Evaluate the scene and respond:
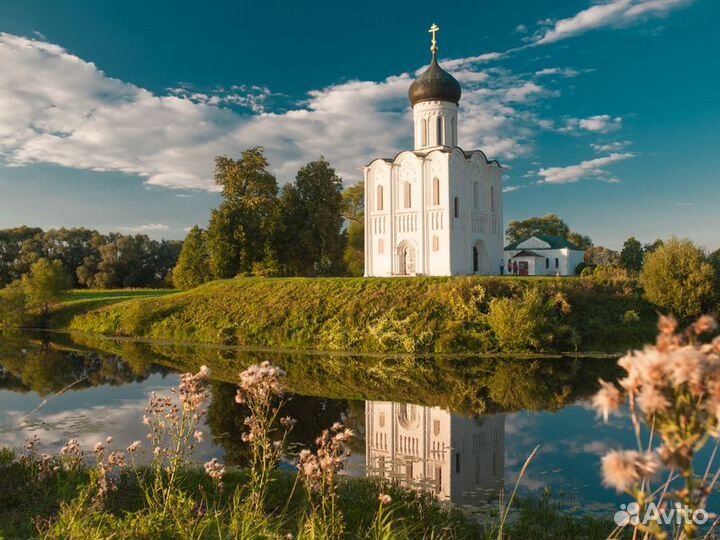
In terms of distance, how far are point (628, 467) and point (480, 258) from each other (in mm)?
36857

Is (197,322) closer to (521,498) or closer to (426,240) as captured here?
(426,240)

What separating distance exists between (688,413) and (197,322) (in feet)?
100.0

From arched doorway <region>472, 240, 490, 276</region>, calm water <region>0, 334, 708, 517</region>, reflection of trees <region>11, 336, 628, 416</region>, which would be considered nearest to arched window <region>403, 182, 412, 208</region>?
arched doorway <region>472, 240, 490, 276</region>

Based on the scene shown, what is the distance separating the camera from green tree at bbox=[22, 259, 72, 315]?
3762cm

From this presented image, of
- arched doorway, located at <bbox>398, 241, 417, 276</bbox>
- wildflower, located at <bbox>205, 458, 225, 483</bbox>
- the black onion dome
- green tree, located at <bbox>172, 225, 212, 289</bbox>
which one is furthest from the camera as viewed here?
green tree, located at <bbox>172, 225, 212, 289</bbox>

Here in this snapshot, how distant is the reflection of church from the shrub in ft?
32.2

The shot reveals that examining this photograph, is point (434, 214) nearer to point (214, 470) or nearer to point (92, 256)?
point (214, 470)

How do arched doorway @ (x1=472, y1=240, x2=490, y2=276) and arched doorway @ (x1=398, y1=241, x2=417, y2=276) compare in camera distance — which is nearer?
arched doorway @ (x1=398, y1=241, x2=417, y2=276)

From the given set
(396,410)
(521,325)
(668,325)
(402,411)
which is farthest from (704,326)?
(521,325)

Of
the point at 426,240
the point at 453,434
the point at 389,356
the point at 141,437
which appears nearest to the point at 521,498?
the point at 453,434

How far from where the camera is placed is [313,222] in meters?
42.5

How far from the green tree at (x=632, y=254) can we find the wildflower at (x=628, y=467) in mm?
52708

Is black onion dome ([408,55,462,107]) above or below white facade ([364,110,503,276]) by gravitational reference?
above

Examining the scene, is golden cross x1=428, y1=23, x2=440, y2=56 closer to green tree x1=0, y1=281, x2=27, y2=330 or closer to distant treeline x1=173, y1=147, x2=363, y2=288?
distant treeline x1=173, y1=147, x2=363, y2=288
